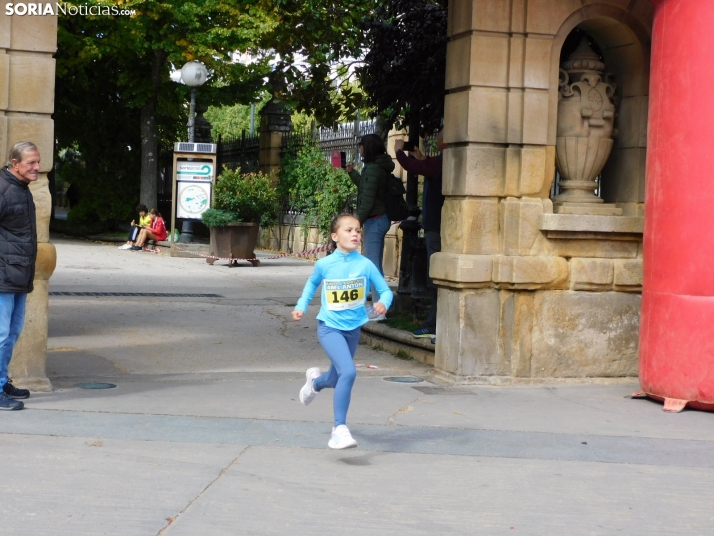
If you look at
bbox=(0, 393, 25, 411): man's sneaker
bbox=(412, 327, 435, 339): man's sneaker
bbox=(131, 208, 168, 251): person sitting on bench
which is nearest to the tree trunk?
bbox=(131, 208, 168, 251): person sitting on bench

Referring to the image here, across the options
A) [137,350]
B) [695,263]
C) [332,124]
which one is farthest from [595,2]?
[332,124]

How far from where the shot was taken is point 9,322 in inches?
274

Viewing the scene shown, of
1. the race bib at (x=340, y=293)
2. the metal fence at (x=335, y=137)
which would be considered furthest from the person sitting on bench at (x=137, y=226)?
the race bib at (x=340, y=293)

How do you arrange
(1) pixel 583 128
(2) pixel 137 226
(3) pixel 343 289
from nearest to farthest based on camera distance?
(3) pixel 343 289 < (1) pixel 583 128 < (2) pixel 137 226

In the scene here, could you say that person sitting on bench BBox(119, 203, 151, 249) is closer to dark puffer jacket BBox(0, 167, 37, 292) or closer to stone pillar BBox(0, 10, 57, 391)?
stone pillar BBox(0, 10, 57, 391)

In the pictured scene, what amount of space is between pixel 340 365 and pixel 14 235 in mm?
2407

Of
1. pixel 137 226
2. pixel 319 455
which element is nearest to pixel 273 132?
pixel 137 226

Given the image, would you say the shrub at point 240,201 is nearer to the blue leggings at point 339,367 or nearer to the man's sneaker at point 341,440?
the blue leggings at point 339,367

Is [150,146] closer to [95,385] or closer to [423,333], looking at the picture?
[423,333]

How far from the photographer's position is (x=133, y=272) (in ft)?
58.3

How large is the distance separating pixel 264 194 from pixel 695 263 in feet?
45.2

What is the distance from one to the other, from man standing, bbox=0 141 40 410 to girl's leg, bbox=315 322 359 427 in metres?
2.08

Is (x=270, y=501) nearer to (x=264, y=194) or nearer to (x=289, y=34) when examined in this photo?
(x=289, y=34)

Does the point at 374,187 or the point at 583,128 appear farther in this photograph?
the point at 374,187
